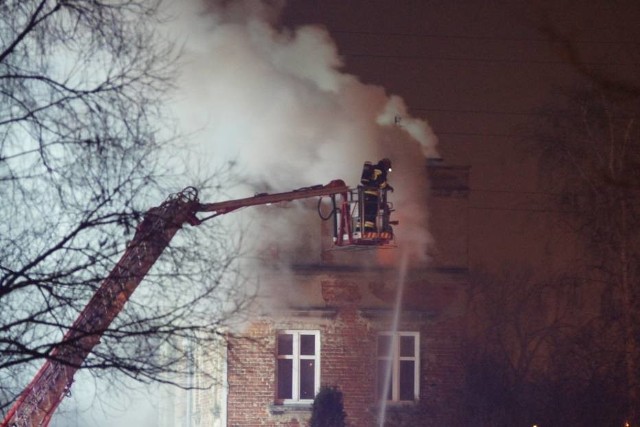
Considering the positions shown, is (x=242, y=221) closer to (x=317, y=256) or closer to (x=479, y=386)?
(x=317, y=256)

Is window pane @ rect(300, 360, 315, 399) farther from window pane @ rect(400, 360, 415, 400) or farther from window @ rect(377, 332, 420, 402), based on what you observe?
window pane @ rect(400, 360, 415, 400)

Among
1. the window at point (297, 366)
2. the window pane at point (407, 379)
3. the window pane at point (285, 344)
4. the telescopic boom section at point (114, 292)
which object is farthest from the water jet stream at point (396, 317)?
the telescopic boom section at point (114, 292)

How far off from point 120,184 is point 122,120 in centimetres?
67

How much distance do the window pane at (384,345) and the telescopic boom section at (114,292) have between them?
7041 mm

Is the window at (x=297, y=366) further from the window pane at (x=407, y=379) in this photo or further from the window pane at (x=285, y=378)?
the window pane at (x=407, y=379)

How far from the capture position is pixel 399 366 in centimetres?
2373

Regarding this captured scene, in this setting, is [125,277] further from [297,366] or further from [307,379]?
[307,379]

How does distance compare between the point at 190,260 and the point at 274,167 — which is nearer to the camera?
the point at 190,260

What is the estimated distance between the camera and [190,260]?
9.55 m

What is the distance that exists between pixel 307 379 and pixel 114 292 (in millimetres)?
12819

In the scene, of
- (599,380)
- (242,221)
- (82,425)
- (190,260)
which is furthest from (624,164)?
(82,425)

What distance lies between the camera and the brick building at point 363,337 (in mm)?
22781

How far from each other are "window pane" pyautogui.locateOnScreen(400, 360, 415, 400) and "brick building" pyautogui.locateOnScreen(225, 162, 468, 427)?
0.07 feet

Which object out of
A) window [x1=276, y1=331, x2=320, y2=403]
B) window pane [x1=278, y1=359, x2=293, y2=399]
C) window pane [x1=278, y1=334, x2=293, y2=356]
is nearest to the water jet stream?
window [x1=276, y1=331, x2=320, y2=403]
